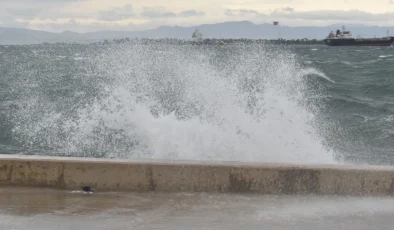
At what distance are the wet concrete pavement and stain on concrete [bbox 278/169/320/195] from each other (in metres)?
0.12

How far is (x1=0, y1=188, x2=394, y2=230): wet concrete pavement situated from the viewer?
456 centimetres

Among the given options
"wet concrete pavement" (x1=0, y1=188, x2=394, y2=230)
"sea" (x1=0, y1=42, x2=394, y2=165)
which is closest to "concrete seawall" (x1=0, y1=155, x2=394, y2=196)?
"wet concrete pavement" (x1=0, y1=188, x2=394, y2=230)

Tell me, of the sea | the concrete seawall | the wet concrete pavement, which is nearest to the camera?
the wet concrete pavement

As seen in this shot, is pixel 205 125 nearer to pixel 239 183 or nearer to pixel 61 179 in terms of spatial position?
pixel 239 183

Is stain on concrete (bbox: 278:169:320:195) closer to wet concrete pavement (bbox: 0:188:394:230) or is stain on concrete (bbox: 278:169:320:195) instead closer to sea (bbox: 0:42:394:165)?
wet concrete pavement (bbox: 0:188:394:230)

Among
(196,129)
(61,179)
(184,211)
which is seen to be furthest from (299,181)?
(196,129)

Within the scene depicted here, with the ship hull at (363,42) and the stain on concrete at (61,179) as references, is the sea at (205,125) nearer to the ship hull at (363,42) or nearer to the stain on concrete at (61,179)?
the stain on concrete at (61,179)

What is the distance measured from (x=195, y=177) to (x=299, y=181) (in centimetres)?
105

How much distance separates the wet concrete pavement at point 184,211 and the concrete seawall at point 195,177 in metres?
0.11

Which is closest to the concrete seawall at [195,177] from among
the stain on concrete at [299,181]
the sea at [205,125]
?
the stain on concrete at [299,181]

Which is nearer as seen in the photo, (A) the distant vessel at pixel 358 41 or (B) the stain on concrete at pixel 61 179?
(B) the stain on concrete at pixel 61 179

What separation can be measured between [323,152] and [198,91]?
5.34 meters

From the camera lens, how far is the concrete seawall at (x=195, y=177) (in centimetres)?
545

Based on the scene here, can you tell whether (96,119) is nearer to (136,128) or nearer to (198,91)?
(136,128)
